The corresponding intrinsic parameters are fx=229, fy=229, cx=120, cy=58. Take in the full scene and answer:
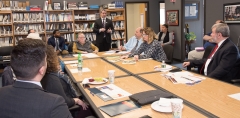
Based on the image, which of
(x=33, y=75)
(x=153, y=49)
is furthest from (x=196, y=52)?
(x=33, y=75)

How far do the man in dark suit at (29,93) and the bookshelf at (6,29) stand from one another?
20.4 feet

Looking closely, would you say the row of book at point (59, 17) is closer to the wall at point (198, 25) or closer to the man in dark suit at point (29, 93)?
the wall at point (198, 25)

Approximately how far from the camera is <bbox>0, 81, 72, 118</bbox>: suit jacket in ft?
3.99

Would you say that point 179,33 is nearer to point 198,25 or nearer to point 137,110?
point 198,25

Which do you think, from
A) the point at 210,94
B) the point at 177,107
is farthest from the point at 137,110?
the point at 210,94

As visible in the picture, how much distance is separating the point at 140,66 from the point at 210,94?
1.48 meters

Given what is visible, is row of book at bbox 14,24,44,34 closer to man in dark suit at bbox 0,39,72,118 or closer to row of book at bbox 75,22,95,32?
row of book at bbox 75,22,95,32

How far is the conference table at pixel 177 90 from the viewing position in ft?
5.79

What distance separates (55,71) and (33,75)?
34.6 inches

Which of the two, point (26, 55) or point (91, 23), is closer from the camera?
point (26, 55)

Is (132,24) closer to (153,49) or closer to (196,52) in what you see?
(196,52)

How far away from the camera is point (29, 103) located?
1227 millimetres

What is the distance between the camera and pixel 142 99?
194 cm

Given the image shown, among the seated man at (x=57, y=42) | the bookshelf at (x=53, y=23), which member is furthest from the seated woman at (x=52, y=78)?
the bookshelf at (x=53, y=23)
